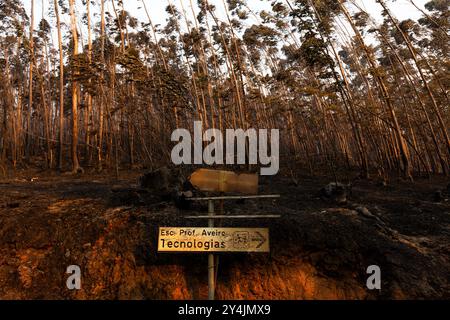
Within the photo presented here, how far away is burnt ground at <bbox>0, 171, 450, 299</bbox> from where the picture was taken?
180 inches

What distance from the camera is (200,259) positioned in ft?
16.6

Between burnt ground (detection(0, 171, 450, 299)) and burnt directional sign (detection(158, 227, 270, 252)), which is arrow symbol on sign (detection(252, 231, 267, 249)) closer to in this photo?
burnt directional sign (detection(158, 227, 270, 252))

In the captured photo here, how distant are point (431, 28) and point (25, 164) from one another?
84.1ft

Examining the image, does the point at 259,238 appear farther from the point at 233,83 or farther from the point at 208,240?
the point at 233,83

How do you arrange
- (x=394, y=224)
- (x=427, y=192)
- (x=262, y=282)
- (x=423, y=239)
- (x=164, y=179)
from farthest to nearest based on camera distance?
(x=427, y=192) → (x=164, y=179) → (x=394, y=224) → (x=423, y=239) → (x=262, y=282)

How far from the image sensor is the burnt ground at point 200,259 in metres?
4.58

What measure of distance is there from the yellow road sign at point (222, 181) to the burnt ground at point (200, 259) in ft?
5.28

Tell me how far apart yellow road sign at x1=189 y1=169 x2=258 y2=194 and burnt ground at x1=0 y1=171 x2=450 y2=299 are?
1.61m

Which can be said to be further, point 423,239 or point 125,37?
point 125,37
